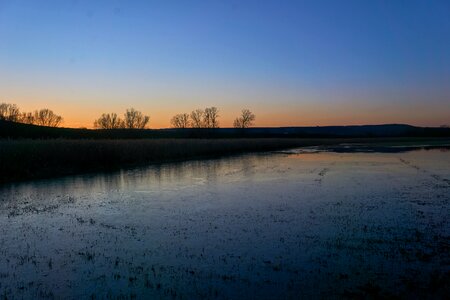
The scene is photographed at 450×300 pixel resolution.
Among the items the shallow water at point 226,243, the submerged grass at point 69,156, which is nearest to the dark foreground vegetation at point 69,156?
the submerged grass at point 69,156

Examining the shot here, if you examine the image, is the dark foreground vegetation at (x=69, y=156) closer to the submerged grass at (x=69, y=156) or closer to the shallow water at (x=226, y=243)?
the submerged grass at (x=69, y=156)

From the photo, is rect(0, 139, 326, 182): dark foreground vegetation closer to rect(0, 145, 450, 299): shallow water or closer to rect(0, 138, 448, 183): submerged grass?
rect(0, 138, 448, 183): submerged grass

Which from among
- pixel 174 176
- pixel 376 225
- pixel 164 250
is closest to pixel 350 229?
pixel 376 225

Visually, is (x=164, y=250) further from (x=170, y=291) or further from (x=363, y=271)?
(x=363, y=271)

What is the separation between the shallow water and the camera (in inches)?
214

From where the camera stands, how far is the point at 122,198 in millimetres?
12992

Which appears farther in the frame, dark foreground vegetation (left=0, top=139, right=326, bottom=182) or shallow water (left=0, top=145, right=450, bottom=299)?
dark foreground vegetation (left=0, top=139, right=326, bottom=182)

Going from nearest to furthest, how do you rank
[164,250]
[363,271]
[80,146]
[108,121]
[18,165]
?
[363,271] → [164,250] → [18,165] → [80,146] → [108,121]

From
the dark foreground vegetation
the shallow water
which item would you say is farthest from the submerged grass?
the shallow water

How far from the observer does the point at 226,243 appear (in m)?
7.53

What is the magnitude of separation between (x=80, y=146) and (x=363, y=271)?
2145 centimetres

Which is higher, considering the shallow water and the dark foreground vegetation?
the dark foreground vegetation

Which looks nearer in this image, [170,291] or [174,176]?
[170,291]

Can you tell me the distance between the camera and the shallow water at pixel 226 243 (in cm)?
544
